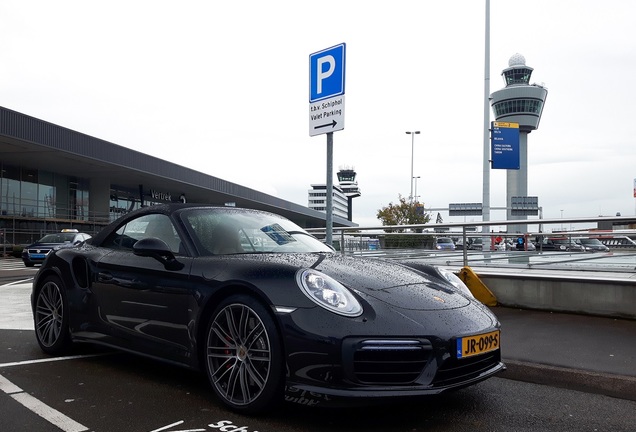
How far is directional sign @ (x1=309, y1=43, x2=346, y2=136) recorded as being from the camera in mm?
6500

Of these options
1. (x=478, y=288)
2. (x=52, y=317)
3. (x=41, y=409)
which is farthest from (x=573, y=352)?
(x=52, y=317)

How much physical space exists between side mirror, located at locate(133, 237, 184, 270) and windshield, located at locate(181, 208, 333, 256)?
0.64ft

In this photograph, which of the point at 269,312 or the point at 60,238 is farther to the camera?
the point at 60,238

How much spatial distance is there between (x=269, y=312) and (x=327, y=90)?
3803 mm

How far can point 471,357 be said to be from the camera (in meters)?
3.41

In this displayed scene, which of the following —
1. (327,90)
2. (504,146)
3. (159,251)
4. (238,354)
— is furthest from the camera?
(504,146)

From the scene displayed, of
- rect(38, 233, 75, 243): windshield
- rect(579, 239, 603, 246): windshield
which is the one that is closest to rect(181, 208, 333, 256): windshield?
rect(579, 239, 603, 246): windshield

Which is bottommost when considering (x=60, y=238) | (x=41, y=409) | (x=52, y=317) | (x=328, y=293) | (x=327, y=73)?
(x=41, y=409)

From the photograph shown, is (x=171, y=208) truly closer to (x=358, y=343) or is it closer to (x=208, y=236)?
(x=208, y=236)

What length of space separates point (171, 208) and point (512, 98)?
72370 millimetres

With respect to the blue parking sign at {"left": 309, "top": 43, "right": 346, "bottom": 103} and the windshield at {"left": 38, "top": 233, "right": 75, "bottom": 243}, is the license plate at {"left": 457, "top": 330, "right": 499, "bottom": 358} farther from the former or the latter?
the windshield at {"left": 38, "top": 233, "right": 75, "bottom": 243}

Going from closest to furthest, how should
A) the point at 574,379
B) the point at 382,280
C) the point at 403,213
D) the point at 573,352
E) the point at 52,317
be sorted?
the point at 382,280, the point at 574,379, the point at 573,352, the point at 52,317, the point at 403,213

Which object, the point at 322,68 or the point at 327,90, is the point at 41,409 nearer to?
the point at 327,90

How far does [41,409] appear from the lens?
3600mm
